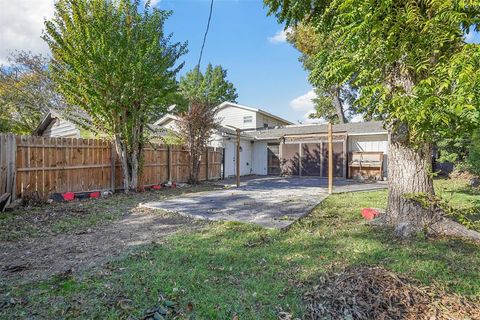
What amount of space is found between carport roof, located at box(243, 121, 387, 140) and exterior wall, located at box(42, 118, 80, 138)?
9.89 m

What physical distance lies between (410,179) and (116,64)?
8.01m

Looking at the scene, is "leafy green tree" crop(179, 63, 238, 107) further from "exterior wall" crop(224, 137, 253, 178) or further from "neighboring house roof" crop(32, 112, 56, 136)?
"neighboring house roof" crop(32, 112, 56, 136)

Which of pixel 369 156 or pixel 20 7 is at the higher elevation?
pixel 20 7

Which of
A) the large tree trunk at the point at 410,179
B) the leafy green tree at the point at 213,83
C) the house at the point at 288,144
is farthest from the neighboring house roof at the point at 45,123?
the leafy green tree at the point at 213,83

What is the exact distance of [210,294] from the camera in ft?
8.80

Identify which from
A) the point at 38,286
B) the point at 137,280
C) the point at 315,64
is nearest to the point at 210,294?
the point at 137,280

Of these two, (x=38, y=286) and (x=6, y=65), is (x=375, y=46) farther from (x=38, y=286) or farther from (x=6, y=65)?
(x=6, y=65)

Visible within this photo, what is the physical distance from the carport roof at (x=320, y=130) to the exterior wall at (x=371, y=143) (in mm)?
415

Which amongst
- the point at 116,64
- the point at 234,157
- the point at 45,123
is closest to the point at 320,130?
the point at 234,157

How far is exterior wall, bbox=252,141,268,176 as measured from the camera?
18.3 metres

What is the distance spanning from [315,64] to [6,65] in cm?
2269

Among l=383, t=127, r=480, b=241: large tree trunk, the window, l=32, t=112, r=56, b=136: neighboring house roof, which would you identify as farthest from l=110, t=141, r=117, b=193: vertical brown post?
the window

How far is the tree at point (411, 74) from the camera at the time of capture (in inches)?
119

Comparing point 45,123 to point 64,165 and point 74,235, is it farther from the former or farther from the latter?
point 74,235
